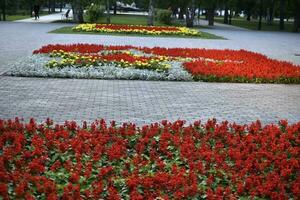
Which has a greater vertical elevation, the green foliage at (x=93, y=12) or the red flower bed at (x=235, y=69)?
the green foliage at (x=93, y=12)

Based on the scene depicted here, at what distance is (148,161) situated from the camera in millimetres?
6613

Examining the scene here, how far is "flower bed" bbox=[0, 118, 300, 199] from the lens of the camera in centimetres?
553

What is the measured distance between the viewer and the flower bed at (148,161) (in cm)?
553

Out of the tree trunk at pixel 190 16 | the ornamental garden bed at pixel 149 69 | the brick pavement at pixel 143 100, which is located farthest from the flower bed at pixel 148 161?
the tree trunk at pixel 190 16

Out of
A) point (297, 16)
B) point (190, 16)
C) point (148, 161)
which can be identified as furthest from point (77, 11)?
point (148, 161)

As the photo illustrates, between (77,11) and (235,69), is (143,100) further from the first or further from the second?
(77,11)

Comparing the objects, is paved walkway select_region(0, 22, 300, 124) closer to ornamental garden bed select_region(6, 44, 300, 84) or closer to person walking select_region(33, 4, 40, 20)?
ornamental garden bed select_region(6, 44, 300, 84)

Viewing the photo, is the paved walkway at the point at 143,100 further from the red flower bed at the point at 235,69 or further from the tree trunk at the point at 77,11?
the tree trunk at the point at 77,11

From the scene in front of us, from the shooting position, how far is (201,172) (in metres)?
6.26

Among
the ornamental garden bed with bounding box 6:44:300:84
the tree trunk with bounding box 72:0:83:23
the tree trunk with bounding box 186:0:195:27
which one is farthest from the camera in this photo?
the tree trunk with bounding box 186:0:195:27

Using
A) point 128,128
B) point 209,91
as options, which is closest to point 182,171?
point 128,128

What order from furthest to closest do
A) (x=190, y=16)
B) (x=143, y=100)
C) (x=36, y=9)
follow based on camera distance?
1. (x=36, y=9)
2. (x=190, y=16)
3. (x=143, y=100)

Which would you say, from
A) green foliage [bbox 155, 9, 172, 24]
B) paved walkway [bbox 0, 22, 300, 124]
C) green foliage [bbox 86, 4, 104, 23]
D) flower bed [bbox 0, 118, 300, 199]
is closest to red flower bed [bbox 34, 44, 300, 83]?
paved walkway [bbox 0, 22, 300, 124]

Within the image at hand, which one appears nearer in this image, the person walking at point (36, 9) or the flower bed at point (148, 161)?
Answer: the flower bed at point (148, 161)
